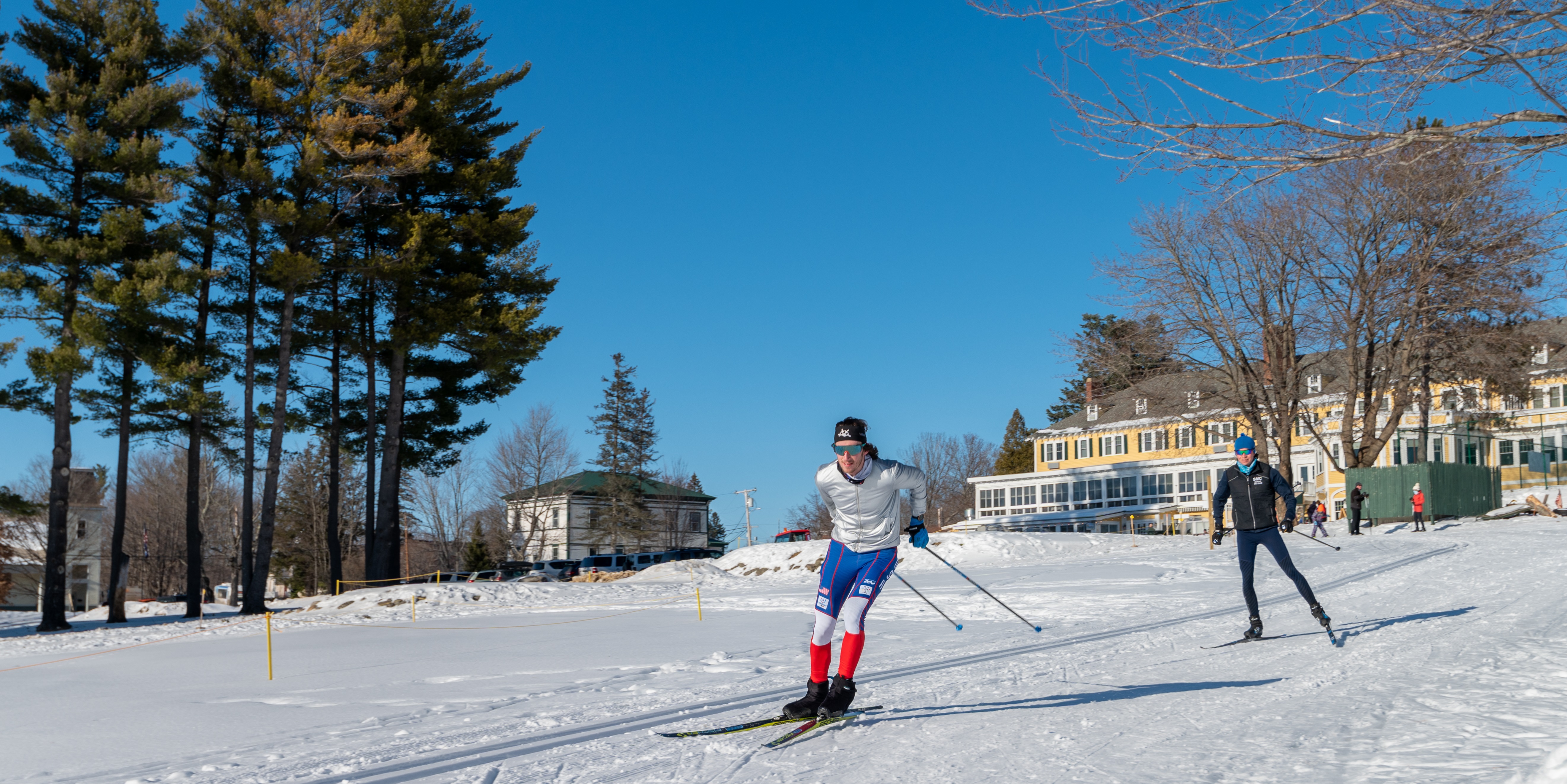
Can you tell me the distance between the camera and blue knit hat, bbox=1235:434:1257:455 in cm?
933

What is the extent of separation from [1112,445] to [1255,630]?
191 ft

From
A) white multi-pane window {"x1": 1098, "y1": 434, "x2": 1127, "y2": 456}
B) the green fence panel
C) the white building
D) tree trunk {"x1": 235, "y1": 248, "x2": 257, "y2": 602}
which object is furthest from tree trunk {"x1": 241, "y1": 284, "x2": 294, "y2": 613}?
white multi-pane window {"x1": 1098, "y1": 434, "x2": 1127, "y2": 456}

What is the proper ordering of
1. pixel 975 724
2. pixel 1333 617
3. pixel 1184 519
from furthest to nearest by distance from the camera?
pixel 1184 519
pixel 1333 617
pixel 975 724

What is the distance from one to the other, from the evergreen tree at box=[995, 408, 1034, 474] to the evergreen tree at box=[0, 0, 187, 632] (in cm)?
6337

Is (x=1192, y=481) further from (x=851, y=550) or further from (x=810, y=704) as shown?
(x=810, y=704)

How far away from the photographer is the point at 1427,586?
1427cm

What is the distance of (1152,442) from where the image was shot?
62.0 metres

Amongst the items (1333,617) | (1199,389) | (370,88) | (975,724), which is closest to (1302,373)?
(1199,389)

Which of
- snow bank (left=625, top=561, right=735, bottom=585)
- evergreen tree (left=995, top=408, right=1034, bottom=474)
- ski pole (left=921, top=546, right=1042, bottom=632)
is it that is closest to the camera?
ski pole (left=921, top=546, right=1042, bottom=632)

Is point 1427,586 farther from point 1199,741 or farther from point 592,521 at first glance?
point 592,521

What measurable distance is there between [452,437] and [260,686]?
20423 millimetres

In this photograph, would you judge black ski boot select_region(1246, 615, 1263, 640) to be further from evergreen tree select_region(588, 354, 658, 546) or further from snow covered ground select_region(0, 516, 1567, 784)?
evergreen tree select_region(588, 354, 658, 546)

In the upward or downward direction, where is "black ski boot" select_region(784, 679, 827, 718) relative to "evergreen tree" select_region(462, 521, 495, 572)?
upward

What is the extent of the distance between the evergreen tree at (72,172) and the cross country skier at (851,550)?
65.4 ft
